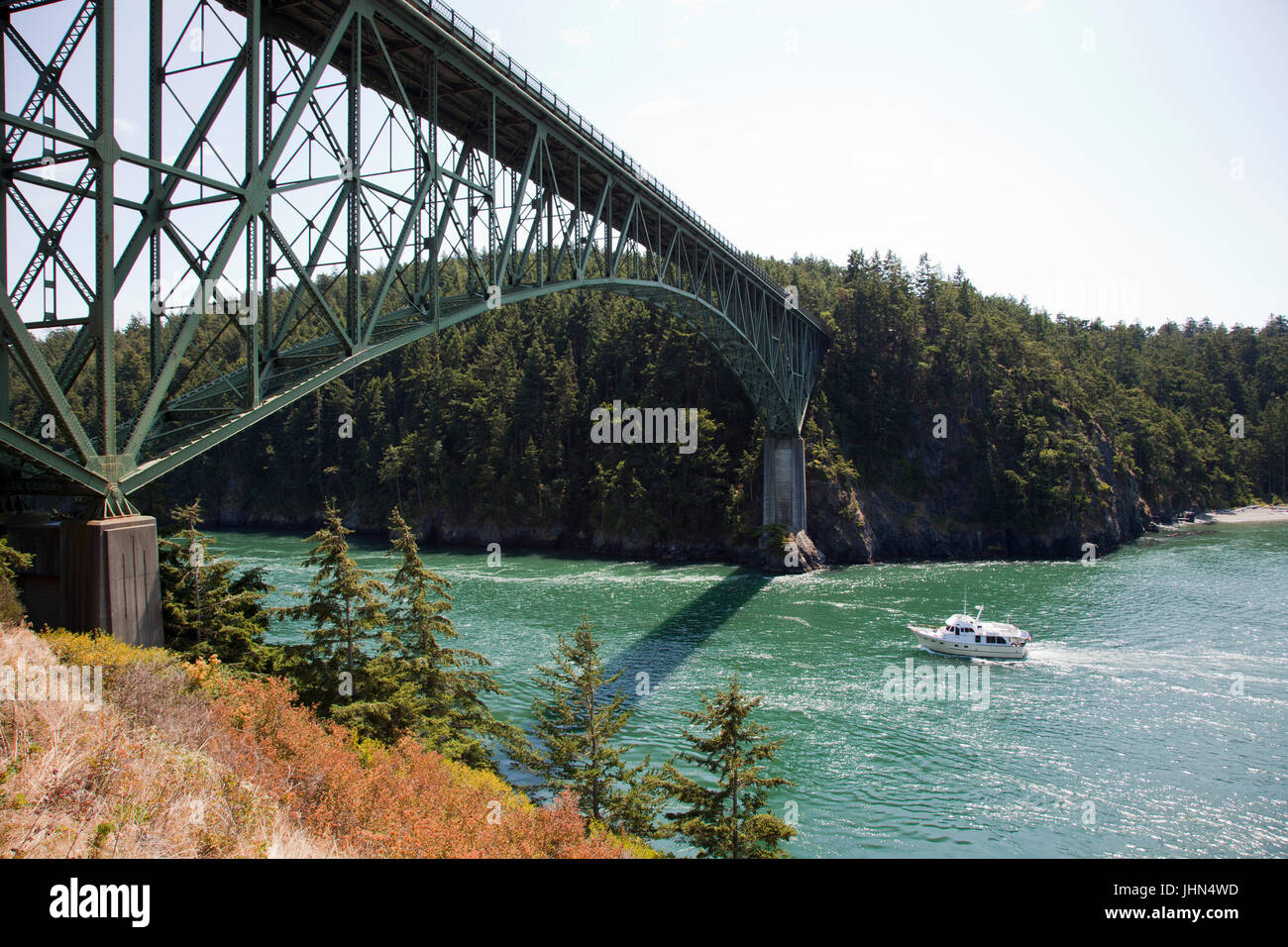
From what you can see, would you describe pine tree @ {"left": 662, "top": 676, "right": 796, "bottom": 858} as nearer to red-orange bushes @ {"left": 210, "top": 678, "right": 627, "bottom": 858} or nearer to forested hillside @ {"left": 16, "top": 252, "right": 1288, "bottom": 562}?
red-orange bushes @ {"left": 210, "top": 678, "right": 627, "bottom": 858}

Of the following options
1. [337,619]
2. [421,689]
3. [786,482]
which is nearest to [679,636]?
[421,689]

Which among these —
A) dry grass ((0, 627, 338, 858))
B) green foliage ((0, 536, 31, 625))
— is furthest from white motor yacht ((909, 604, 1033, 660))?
green foliage ((0, 536, 31, 625))

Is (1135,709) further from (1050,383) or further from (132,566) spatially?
(1050,383)

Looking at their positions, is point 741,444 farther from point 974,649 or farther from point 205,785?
point 205,785

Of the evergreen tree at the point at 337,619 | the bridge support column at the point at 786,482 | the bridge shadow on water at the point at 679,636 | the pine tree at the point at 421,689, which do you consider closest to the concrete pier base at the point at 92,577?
the evergreen tree at the point at 337,619

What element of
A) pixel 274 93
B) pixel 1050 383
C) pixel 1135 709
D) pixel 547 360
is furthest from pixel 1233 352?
pixel 274 93
